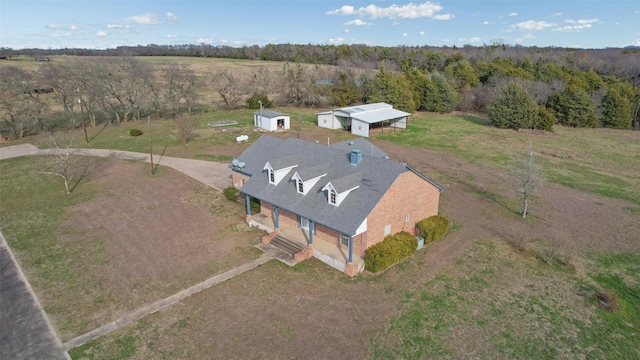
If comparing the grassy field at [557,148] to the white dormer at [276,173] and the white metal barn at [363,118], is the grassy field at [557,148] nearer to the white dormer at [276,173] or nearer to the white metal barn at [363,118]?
the white metal barn at [363,118]

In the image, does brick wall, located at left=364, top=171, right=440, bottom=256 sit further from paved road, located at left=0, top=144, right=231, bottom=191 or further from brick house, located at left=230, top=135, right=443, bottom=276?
paved road, located at left=0, top=144, right=231, bottom=191

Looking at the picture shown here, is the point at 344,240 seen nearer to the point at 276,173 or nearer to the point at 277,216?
the point at 277,216

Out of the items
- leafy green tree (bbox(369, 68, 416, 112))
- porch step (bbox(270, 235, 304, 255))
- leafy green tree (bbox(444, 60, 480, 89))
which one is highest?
leafy green tree (bbox(444, 60, 480, 89))

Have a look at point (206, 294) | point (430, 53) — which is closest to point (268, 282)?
point (206, 294)

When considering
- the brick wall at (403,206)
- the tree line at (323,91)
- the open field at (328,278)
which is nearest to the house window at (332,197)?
the brick wall at (403,206)

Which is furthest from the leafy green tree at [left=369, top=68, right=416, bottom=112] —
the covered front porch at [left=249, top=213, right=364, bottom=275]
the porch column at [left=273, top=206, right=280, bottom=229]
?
the porch column at [left=273, top=206, right=280, bottom=229]

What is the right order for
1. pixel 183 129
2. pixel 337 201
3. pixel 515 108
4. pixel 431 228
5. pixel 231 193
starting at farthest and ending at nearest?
pixel 515 108 < pixel 183 129 < pixel 231 193 < pixel 431 228 < pixel 337 201

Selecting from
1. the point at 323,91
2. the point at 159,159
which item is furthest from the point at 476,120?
the point at 159,159
